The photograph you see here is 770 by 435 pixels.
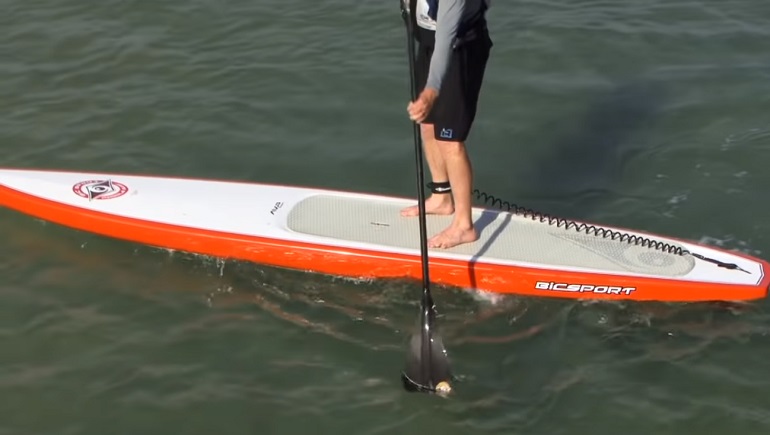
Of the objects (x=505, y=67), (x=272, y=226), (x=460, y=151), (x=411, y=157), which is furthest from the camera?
(x=505, y=67)

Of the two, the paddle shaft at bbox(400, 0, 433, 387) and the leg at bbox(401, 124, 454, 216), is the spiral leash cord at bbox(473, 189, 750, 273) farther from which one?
the paddle shaft at bbox(400, 0, 433, 387)

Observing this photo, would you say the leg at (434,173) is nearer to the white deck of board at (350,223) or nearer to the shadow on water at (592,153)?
the white deck of board at (350,223)

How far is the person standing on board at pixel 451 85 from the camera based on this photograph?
5.22 meters

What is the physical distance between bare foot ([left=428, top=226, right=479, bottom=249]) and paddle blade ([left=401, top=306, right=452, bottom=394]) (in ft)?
3.19

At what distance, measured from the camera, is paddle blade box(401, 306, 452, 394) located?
5148mm

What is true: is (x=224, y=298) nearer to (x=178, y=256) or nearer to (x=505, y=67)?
(x=178, y=256)

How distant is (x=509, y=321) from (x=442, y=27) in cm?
182

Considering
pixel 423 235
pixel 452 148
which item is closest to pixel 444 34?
pixel 452 148

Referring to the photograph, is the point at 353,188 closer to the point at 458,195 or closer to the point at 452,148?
the point at 458,195

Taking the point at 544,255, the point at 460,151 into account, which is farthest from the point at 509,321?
the point at 460,151

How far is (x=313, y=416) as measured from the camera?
201 inches

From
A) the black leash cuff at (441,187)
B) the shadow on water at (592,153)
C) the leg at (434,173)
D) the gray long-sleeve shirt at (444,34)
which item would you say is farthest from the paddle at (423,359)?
the shadow on water at (592,153)

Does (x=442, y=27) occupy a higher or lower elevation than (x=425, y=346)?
higher

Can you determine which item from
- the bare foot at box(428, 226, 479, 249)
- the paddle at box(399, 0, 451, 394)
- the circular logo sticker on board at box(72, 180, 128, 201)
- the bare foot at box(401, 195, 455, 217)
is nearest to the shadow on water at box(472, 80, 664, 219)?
the bare foot at box(401, 195, 455, 217)
